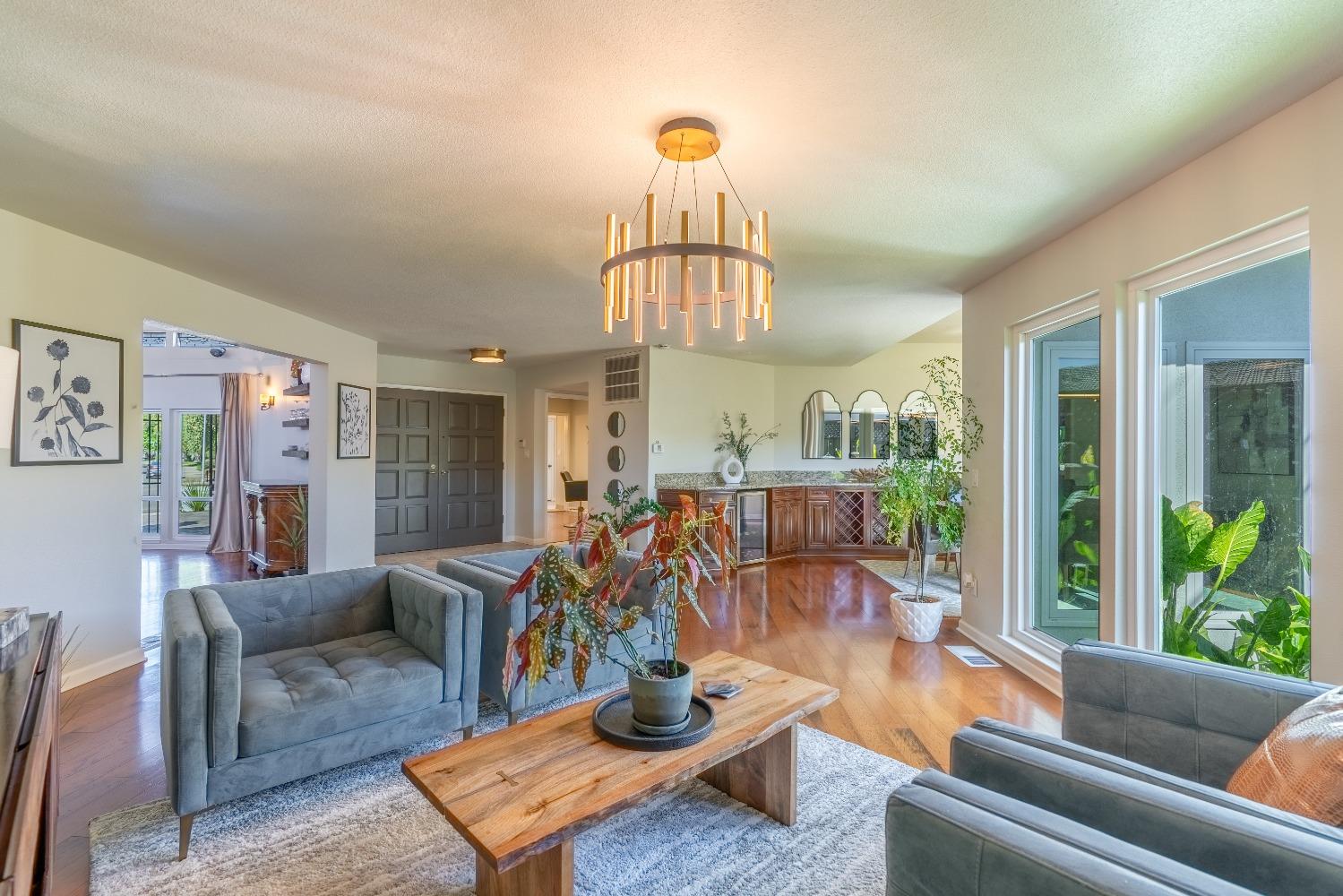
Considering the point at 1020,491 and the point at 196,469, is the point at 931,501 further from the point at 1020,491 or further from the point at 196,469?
the point at 196,469

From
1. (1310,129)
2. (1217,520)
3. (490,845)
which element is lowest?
(490,845)

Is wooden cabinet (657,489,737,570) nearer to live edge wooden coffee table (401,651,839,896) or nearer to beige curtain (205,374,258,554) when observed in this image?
live edge wooden coffee table (401,651,839,896)

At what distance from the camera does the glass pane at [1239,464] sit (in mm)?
2250

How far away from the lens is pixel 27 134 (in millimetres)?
2225

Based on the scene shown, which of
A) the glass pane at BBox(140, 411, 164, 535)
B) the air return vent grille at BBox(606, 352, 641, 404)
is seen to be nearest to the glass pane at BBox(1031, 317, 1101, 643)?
the air return vent grille at BBox(606, 352, 641, 404)

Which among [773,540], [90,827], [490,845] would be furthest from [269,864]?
[773,540]

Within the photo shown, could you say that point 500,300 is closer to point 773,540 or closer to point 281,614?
point 281,614

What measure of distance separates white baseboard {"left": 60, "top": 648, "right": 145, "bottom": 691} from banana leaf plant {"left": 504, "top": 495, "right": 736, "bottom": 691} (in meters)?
3.07

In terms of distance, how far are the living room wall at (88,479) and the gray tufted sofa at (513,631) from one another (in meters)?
1.88

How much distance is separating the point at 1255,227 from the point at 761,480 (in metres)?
5.70

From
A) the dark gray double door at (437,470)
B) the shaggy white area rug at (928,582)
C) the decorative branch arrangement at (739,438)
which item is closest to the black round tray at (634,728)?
the shaggy white area rug at (928,582)

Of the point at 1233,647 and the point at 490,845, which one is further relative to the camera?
the point at 1233,647

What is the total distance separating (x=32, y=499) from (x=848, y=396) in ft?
24.7

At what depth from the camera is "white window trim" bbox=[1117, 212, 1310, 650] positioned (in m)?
2.82
